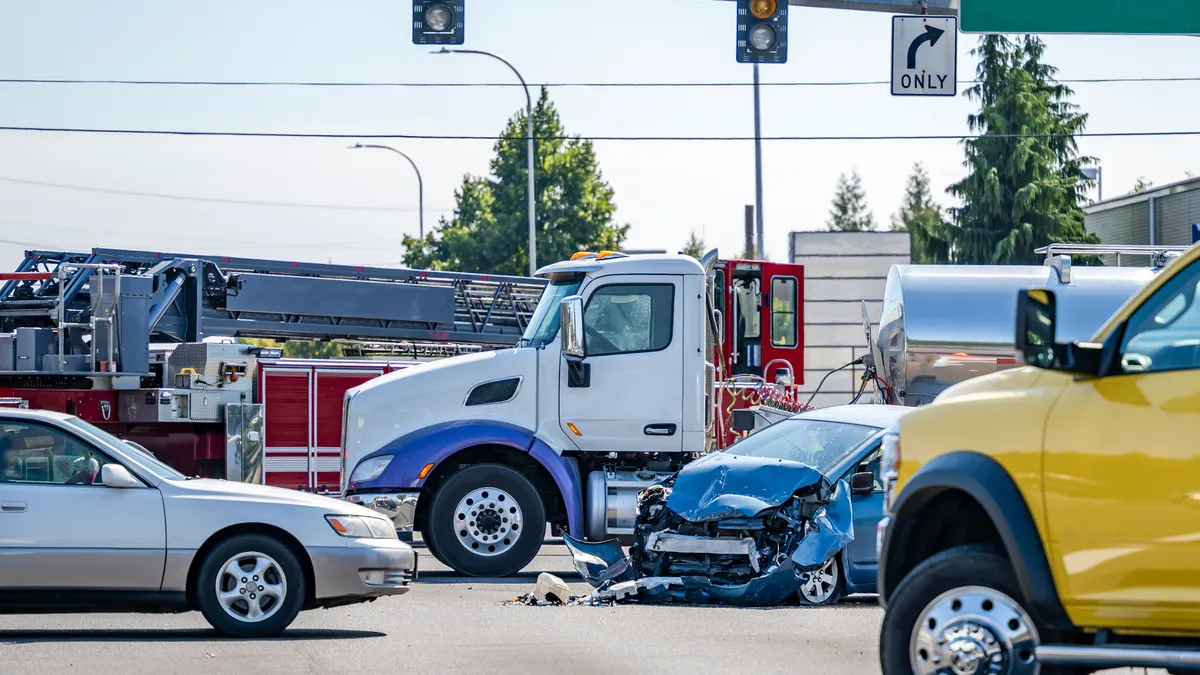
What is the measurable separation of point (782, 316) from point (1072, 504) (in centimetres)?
1698

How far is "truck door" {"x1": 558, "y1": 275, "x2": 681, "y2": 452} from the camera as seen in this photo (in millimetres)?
14219

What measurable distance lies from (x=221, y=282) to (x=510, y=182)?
33.6 meters

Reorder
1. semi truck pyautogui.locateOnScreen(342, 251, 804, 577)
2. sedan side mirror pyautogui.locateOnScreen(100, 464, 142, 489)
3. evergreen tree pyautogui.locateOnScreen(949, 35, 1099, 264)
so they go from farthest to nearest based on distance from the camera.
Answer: evergreen tree pyautogui.locateOnScreen(949, 35, 1099, 264)
semi truck pyautogui.locateOnScreen(342, 251, 804, 577)
sedan side mirror pyautogui.locateOnScreen(100, 464, 142, 489)

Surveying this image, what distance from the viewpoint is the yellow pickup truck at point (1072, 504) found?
5.38 m

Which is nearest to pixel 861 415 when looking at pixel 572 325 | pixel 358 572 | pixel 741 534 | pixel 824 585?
pixel 824 585

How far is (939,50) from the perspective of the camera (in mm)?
18219

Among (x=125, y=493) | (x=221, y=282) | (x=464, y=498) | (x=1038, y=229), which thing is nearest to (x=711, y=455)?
(x=464, y=498)

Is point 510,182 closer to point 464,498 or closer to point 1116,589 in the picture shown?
point 464,498

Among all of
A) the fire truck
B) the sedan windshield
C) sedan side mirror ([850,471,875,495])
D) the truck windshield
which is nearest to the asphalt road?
A: sedan side mirror ([850,471,875,495])

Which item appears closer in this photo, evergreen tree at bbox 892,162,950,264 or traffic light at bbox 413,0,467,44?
traffic light at bbox 413,0,467,44

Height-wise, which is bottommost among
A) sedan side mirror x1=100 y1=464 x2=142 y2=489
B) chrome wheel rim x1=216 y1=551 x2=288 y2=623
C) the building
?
chrome wheel rim x1=216 y1=551 x2=288 y2=623

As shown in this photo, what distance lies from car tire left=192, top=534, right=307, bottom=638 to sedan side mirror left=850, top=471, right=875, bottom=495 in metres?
3.94

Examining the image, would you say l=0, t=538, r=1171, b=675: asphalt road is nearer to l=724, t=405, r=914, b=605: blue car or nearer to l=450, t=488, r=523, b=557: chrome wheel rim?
l=724, t=405, r=914, b=605: blue car

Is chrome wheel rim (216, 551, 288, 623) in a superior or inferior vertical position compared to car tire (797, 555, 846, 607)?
superior
